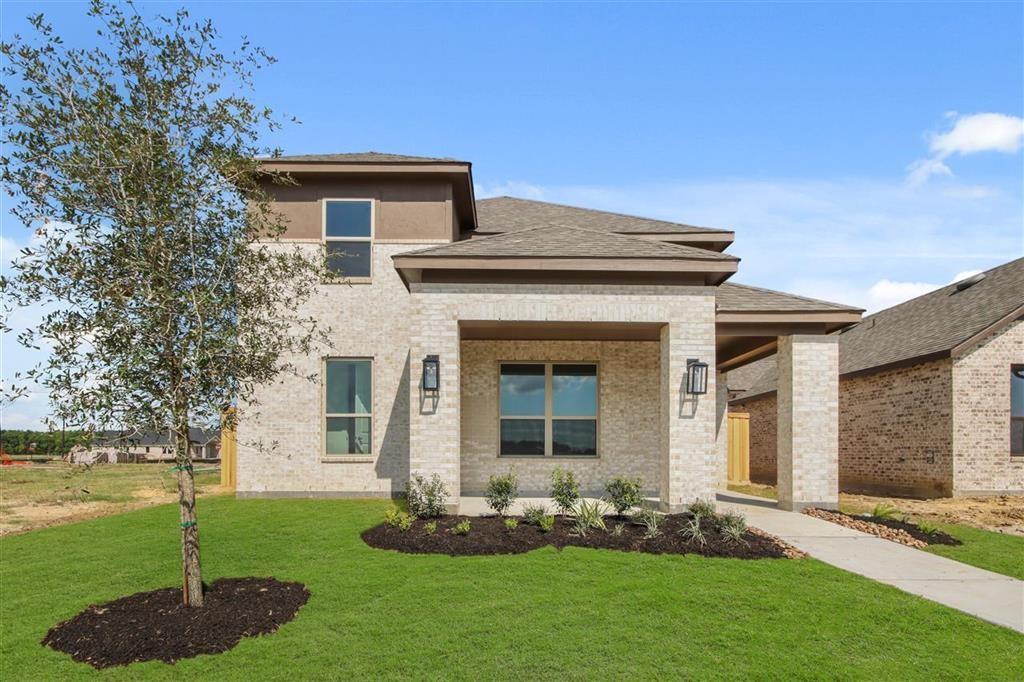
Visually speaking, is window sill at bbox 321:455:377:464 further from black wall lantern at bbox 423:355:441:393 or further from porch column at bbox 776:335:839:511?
porch column at bbox 776:335:839:511

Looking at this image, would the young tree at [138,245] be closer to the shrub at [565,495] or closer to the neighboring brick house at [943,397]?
the shrub at [565,495]

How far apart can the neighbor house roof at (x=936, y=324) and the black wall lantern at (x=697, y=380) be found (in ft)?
17.6

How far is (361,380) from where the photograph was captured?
13.2 m

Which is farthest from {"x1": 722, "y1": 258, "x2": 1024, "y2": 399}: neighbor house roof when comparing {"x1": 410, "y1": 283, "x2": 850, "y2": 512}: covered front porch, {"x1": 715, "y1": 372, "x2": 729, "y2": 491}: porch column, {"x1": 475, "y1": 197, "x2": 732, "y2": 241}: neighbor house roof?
{"x1": 475, "y1": 197, "x2": 732, "y2": 241}: neighbor house roof

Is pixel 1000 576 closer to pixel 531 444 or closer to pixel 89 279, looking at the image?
pixel 531 444

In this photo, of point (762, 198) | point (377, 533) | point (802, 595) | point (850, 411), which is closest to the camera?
point (802, 595)

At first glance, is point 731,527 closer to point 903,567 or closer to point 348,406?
point 903,567

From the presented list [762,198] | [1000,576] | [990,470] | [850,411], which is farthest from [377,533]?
[850,411]

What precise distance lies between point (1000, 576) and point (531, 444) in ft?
26.1

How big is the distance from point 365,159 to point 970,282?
17799 millimetres

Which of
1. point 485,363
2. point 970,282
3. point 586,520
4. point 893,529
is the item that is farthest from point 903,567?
point 970,282

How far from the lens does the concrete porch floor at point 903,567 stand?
661 cm

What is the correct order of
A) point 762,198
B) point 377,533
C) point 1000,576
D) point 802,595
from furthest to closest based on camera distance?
1. point 762,198
2. point 377,533
3. point 1000,576
4. point 802,595

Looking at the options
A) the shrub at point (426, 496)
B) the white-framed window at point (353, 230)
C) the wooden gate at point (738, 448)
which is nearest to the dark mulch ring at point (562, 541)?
the shrub at point (426, 496)
